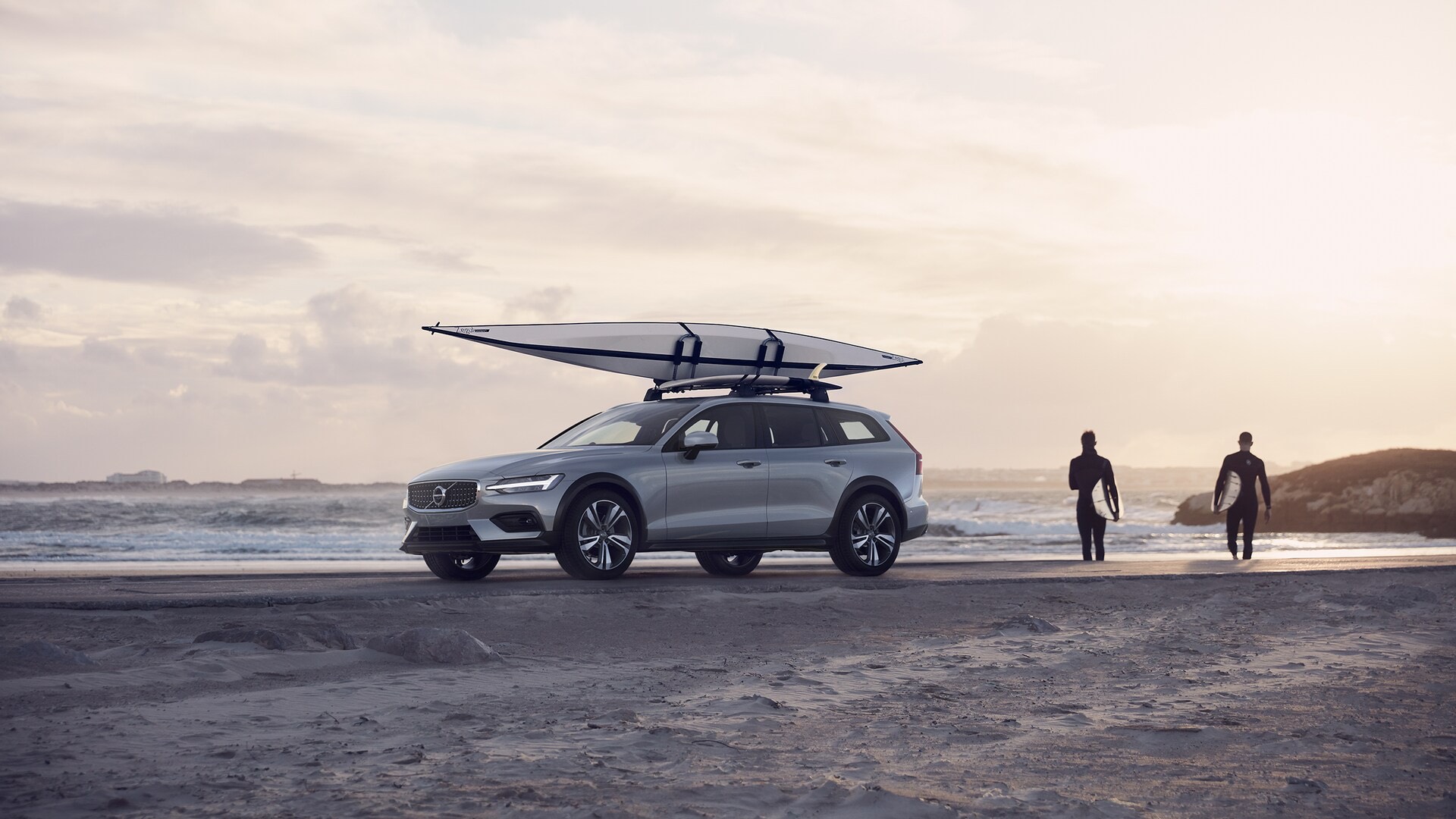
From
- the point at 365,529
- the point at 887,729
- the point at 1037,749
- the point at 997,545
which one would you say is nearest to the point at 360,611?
the point at 887,729

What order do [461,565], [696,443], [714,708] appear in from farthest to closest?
[461,565]
[696,443]
[714,708]

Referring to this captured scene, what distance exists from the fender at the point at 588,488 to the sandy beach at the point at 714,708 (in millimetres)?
1047

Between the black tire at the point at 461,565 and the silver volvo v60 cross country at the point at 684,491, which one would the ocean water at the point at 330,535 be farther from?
the black tire at the point at 461,565

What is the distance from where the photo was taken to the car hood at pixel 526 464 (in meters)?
12.5

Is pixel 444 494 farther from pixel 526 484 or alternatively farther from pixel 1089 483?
pixel 1089 483

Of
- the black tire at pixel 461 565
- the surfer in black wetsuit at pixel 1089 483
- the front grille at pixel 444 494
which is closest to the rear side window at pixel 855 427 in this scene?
the black tire at pixel 461 565

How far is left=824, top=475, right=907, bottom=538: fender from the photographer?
14062 millimetres

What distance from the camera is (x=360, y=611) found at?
10.1m

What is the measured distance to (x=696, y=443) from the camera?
13031 millimetres

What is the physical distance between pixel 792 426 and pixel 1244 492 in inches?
325

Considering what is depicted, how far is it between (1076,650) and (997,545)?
21.9m

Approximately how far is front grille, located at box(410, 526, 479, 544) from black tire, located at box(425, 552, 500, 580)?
574mm

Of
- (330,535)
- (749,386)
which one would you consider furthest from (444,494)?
(330,535)

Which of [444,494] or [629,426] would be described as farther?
[629,426]
